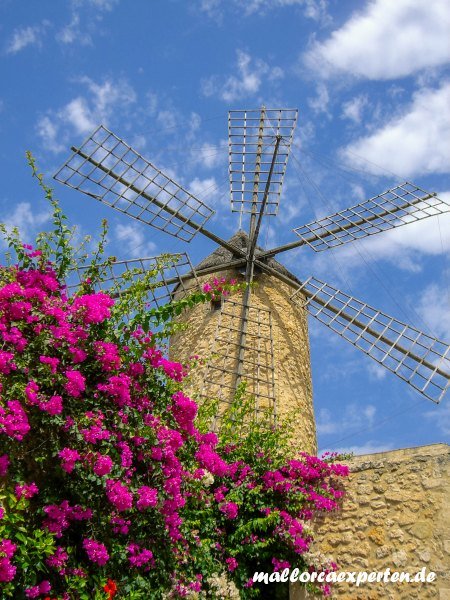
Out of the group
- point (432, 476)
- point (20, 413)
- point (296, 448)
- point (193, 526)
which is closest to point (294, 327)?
point (296, 448)

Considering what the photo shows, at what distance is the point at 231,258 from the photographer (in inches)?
298

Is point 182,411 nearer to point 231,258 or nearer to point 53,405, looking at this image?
point 53,405

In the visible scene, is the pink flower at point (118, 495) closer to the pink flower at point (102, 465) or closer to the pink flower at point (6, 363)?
the pink flower at point (102, 465)

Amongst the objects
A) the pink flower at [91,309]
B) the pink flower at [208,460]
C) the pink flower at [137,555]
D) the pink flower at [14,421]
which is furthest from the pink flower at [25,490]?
the pink flower at [208,460]

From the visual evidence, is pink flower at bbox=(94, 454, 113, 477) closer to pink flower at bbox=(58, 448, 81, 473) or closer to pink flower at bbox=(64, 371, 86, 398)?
pink flower at bbox=(58, 448, 81, 473)

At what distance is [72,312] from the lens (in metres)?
3.53

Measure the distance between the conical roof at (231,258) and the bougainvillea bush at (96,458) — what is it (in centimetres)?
313

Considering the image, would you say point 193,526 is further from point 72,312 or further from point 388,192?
point 388,192

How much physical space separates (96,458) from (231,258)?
4.65 m

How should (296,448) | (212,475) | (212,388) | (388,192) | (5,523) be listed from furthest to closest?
1. (388,192)
2. (212,388)
3. (296,448)
4. (212,475)
5. (5,523)

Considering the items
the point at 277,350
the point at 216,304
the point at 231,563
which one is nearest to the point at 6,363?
the point at 231,563

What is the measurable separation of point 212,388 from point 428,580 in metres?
2.80

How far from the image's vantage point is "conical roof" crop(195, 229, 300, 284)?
758cm

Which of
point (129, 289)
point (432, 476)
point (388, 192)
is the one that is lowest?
point (432, 476)
